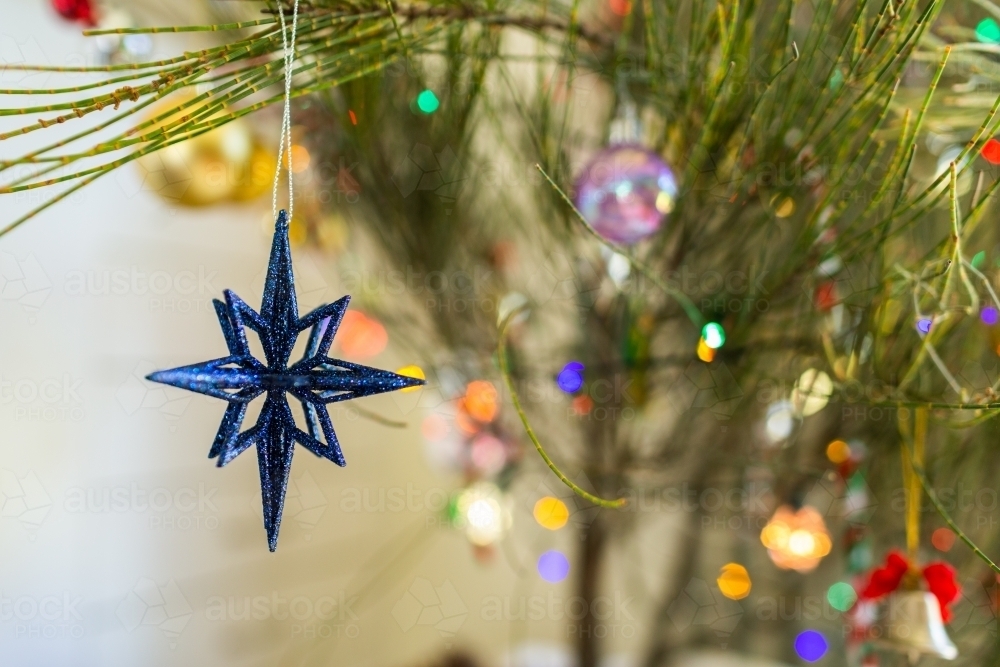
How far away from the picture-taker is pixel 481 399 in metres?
0.71

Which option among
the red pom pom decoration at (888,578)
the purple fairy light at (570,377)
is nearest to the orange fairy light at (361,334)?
the purple fairy light at (570,377)

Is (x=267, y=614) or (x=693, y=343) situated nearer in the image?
(x=693, y=343)

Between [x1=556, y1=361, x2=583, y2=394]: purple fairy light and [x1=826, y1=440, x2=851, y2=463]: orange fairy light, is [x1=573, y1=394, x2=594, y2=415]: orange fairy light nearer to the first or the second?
[x1=556, y1=361, x2=583, y2=394]: purple fairy light

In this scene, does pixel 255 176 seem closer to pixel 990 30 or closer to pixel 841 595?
pixel 990 30

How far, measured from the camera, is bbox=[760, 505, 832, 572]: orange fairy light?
0.66 metres

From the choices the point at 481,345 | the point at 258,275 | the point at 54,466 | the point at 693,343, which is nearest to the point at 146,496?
the point at 54,466

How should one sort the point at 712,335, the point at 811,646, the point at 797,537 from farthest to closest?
the point at 811,646, the point at 797,537, the point at 712,335

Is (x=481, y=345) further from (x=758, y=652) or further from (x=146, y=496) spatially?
(x=758, y=652)

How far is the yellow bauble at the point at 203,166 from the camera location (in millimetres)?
620

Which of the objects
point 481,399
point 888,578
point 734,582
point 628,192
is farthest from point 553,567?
point 628,192

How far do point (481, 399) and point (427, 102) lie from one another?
0.28 m

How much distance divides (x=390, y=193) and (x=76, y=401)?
0.47 meters

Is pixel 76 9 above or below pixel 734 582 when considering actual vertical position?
above

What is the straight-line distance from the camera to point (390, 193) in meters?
0.67
